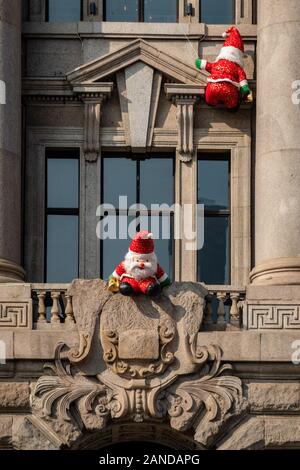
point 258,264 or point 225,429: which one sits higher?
point 258,264

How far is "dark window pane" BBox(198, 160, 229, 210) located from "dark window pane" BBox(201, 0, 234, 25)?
108 inches

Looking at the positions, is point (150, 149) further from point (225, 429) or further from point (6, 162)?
point (225, 429)

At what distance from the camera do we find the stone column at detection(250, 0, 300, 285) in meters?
39.7

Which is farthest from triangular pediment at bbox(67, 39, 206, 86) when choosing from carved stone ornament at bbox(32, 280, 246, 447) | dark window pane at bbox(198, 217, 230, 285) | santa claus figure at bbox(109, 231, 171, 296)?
carved stone ornament at bbox(32, 280, 246, 447)

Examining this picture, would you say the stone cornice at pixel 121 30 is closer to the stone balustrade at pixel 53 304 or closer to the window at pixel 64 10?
the window at pixel 64 10

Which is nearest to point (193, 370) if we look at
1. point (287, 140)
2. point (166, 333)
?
point (166, 333)

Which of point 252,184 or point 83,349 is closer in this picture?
point 83,349

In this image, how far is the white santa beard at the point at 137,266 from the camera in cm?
3856

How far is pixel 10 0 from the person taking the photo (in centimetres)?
4122

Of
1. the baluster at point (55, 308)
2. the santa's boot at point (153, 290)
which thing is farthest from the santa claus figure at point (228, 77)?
the baluster at point (55, 308)

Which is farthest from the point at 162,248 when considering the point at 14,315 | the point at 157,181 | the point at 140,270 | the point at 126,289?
the point at 14,315

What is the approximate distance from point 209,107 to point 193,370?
6.18 metres

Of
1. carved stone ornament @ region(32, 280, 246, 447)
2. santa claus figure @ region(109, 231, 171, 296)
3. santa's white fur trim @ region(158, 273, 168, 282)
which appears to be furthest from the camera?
santa's white fur trim @ region(158, 273, 168, 282)

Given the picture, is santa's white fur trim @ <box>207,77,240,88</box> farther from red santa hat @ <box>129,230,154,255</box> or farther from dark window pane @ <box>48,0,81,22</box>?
red santa hat @ <box>129,230,154,255</box>
